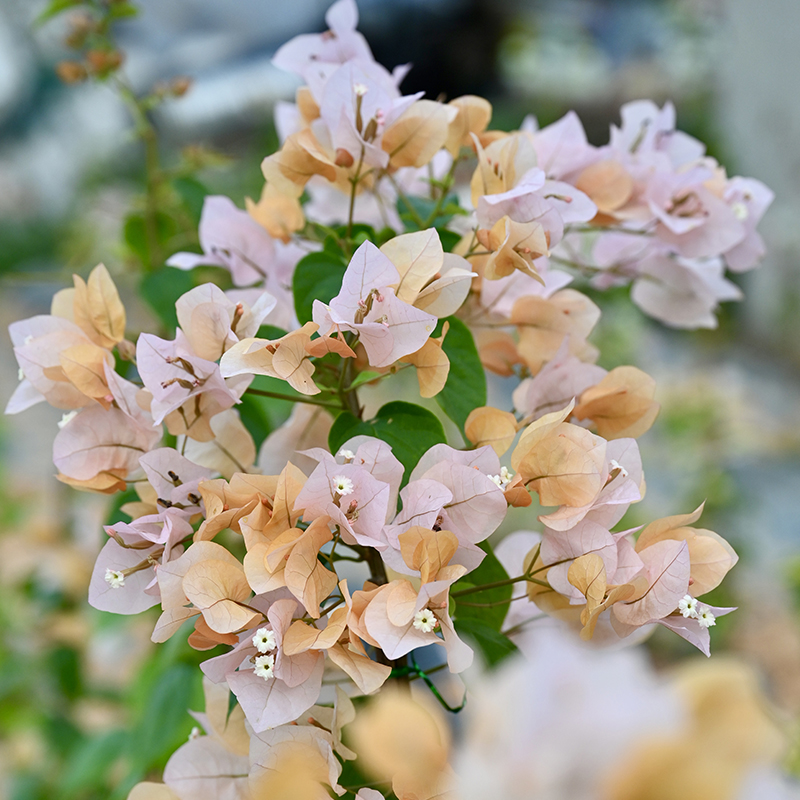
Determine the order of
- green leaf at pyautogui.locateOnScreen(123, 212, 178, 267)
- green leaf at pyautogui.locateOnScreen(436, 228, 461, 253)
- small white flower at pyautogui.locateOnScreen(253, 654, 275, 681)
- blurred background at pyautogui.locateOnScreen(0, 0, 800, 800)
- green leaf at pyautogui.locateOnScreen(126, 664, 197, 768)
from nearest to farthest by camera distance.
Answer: small white flower at pyautogui.locateOnScreen(253, 654, 275, 681)
green leaf at pyautogui.locateOnScreen(436, 228, 461, 253)
green leaf at pyautogui.locateOnScreen(126, 664, 197, 768)
green leaf at pyautogui.locateOnScreen(123, 212, 178, 267)
blurred background at pyautogui.locateOnScreen(0, 0, 800, 800)

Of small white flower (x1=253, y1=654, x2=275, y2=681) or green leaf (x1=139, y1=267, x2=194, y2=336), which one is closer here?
small white flower (x1=253, y1=654, x2=275, y2=681)

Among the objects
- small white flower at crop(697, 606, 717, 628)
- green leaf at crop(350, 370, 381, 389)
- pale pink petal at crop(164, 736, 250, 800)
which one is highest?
green leaf at crop(350, 370, 381, 389)

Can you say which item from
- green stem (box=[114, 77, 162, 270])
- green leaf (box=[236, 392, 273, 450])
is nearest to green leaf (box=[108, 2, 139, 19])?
green stem (box=[114, 77, 162, 270])

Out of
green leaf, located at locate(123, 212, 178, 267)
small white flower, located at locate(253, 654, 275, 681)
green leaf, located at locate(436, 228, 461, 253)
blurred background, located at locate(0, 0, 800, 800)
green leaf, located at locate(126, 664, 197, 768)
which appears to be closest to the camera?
small white flower, located at locate(253, 654, 275, 681)

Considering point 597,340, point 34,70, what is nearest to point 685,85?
point 597,340

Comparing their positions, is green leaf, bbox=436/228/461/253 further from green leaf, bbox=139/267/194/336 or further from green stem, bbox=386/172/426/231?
green leaf, bbox=139/267/194/336

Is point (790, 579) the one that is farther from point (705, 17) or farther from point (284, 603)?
point (705, 17)

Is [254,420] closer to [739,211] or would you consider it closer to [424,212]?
[424,212]

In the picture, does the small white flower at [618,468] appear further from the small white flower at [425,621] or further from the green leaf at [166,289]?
the green leaf at [166,289]
